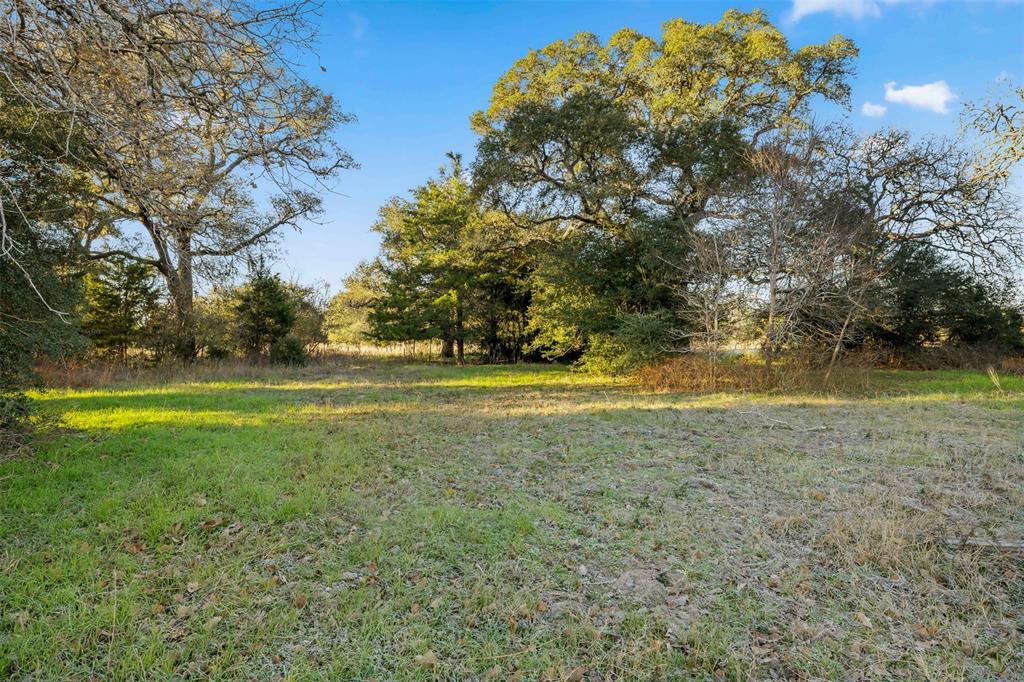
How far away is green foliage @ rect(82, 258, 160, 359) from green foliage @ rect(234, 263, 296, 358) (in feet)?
9.74

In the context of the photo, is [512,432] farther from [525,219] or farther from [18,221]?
[525,219]

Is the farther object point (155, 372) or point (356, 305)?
point (356, 305)

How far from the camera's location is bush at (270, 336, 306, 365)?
18844 millimetres

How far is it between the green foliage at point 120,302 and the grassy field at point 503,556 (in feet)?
39.1

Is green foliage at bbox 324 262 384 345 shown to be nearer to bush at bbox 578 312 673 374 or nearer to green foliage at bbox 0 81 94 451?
bush at bbox 578 312 673 374

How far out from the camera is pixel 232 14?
3.55 metres

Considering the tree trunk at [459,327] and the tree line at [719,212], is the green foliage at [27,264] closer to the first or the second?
the tree line at [719,212]

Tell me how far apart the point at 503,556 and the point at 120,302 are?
1942cm

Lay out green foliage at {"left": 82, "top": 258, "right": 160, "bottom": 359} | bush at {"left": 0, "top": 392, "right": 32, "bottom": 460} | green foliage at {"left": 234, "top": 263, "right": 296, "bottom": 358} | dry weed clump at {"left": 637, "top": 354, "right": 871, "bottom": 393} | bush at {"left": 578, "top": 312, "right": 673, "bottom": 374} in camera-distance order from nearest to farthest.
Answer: bush at {"left": 0, "top": 392, "right": 32, "bottom": 460}, dry weed clump at {"left": 637, "top": 354, "right": 871, "bottom": 393}, bush at {"left": 578, "top": 312, "right": 673, "bottom": 374}, green foliage at {"left": 82, "top": 258, "right": 160, "bottom": 359}, green foliage at {"left": 234, "top": 263, "right": 296, "bottom": 358}

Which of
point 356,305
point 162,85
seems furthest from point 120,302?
point 162,85

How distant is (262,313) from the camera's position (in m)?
18.8

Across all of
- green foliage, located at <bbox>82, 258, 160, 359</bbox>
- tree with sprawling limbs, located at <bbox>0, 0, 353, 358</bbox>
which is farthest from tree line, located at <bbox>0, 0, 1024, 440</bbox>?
tree with sprawling limbs, located at <bbox>0, 0, 353, 358</bbox>

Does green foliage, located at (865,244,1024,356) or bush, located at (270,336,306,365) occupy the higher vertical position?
green foliage, located at (865,244,1024,356)

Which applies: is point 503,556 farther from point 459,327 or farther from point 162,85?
point 459,327
